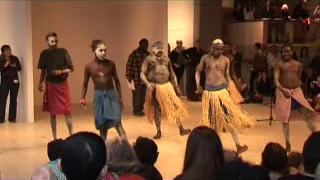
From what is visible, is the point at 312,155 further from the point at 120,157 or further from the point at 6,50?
the point at 6,50

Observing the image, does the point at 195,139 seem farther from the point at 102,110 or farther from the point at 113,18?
the point at 113,18

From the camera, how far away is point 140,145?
3.88 meters

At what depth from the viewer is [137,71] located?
36.0 ft

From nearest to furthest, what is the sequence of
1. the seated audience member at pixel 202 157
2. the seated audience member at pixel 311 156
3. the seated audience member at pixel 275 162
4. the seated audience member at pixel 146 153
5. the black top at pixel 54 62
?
the seated audience member at pixel 311 156, the seated audience member at pixel 202 157, the seated audience member at pixel 275 162, the seated audience member at pixel 146 153, the black top at pixel 54 62

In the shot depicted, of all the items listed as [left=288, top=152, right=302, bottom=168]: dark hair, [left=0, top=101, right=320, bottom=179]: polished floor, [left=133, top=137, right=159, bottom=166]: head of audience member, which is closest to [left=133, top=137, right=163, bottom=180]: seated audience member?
[left=133, top=137, right=159, bottom=166]: head of audience member

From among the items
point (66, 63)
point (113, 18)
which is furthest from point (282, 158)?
point (113, 18)

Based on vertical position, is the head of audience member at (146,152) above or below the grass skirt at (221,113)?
above

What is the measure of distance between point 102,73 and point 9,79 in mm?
3266

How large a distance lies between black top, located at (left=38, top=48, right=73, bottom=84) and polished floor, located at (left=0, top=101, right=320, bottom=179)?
1.02 m

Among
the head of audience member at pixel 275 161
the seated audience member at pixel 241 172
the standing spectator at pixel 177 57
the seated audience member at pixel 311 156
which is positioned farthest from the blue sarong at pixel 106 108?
the standing spectator at pixel 177 57

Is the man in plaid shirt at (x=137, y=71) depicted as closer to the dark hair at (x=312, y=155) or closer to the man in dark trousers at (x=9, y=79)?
the man in dark trousers at (x=9, y=79)

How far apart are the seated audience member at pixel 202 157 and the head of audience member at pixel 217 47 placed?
467 cm

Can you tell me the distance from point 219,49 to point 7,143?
343 cm

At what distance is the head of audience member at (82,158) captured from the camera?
2160 millimetres
